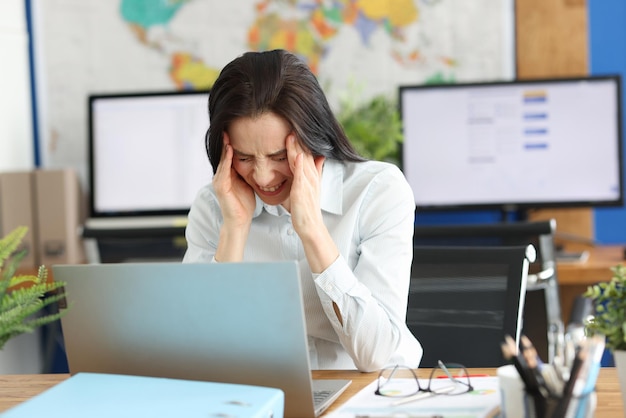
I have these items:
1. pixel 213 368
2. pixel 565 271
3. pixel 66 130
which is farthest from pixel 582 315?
pixel 66 130

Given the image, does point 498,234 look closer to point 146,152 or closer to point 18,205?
point 146,152

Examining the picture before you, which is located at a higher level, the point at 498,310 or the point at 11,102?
the point at 11,102

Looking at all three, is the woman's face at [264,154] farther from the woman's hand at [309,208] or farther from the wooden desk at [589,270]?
the wooden desk at [589,270]

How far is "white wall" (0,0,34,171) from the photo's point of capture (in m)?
3.06

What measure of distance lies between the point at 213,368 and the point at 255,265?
0.50ft

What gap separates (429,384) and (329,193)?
56 cm

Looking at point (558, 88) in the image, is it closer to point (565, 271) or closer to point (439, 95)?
point (439, 95)

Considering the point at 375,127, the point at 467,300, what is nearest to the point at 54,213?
the point at 375,127

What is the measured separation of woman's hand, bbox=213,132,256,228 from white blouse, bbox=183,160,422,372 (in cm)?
4

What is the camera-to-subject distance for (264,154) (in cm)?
148

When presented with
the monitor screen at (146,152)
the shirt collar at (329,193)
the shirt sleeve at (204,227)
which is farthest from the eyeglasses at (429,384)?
the monitor screen at (146,152)

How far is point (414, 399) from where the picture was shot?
1.04 meters

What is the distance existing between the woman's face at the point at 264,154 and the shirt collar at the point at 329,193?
0.05 m

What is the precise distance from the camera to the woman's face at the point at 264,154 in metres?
1.46
